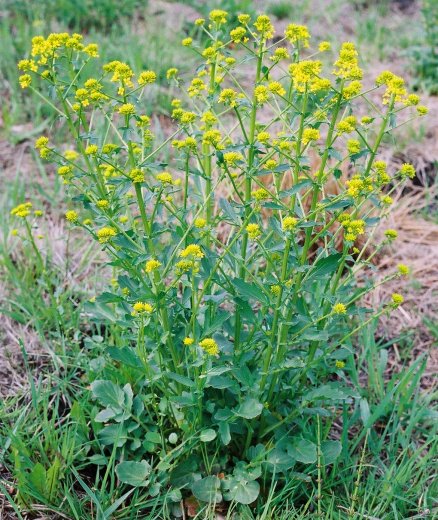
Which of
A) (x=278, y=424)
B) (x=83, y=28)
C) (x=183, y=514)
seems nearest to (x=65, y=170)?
(x=278, y=424)

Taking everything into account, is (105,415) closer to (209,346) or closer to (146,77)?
(209,346)

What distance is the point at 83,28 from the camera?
16.1 feet

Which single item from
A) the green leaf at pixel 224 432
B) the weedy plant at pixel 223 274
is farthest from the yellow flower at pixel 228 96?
the green leaf at pixel 224 432

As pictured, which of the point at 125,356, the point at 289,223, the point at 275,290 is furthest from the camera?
the point at 125,356

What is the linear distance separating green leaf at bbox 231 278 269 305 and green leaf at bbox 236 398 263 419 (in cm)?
31

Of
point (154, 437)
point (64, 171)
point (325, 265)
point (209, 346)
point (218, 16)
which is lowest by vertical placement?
point (154, 437)

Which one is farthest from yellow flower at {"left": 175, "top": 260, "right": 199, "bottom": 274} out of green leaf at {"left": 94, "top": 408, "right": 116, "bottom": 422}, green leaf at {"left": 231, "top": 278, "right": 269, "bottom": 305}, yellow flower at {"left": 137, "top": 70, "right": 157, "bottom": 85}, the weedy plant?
green leaf at {"left": 94, "top": 408, "right": 116, "bottom": 422}

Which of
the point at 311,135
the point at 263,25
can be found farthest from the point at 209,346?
the point at 263,25

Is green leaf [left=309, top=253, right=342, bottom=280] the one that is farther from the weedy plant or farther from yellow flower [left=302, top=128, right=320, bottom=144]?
yellow flower [left=302, top=128, right=320, bottom=144]

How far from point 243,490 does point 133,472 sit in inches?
13.4

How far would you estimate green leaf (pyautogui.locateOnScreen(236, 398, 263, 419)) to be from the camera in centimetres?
178

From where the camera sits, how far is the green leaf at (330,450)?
1946mm

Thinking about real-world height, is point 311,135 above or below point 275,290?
above

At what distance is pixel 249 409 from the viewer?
1811 mm
